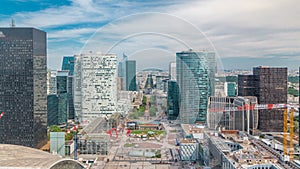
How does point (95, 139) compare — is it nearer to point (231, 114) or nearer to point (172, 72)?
point (172, 72)

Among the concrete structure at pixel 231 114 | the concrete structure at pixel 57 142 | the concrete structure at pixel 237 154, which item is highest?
the concrete structure at pixel 231 114

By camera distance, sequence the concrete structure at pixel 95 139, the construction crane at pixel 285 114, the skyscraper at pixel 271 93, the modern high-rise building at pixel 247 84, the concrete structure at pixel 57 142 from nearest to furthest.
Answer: the construction crane at pixel 285 114 < the concrete structure at pixel 95 139 < the concrete structure at pixel 57 142 < the skyscraper at pixel 271 93 < the modern high-rise building at pixel 247 84

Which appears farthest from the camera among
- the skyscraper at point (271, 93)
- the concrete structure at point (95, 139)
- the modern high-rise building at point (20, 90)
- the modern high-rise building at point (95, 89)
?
the skyscraper at point (271, 93)

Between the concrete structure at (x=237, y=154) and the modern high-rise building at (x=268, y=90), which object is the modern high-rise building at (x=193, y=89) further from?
the modern high-rise building at (x=268, y=90)

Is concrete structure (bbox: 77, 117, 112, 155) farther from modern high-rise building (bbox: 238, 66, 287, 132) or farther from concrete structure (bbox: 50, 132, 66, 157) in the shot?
modern high-rise building (bbox: 238, 66, 287, 132)

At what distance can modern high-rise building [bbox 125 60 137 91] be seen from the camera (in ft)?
20.0

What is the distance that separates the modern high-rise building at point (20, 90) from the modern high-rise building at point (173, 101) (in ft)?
10.9

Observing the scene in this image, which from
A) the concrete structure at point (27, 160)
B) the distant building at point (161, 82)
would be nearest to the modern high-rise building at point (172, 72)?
the distant building at point (161, 82)

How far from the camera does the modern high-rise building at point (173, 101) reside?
841 centimetres

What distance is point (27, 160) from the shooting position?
3.28 meters

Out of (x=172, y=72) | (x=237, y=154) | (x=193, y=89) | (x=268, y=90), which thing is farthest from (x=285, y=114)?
(x=237, y=154)

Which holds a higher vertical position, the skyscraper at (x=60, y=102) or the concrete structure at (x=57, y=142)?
the skyscraper at (x=60, y=102)

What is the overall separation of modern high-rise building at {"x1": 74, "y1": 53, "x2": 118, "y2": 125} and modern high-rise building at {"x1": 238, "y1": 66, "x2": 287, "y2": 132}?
444cm

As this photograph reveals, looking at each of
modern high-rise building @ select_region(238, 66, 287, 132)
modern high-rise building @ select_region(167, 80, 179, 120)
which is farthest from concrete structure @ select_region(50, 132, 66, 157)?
modern high-rise building @ select_region(238, 66, 287, 132)
